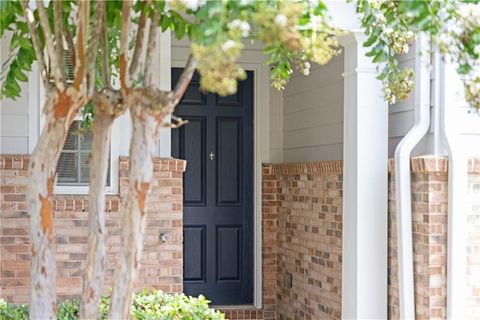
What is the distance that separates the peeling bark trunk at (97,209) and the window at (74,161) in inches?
115

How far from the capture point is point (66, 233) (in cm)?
726

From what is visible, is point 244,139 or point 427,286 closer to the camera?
point 427,286

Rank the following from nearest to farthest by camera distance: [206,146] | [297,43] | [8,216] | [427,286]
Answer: [297,43] → [427,286] → [8,216] → [206,146]

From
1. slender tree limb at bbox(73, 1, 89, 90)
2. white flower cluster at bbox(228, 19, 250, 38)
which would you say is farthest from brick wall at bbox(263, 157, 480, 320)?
white flower cluster at bbox(228, 19, 250, 38)

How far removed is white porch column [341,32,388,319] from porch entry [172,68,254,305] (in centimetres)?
266

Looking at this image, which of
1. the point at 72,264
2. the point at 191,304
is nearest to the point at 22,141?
the point at 72,264

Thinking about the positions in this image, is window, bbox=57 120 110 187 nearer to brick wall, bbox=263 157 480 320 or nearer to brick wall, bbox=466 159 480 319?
brick wall, bbox=263 157 480 320

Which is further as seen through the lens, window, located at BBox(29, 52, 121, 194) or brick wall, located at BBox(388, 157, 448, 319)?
window, located at BBox(29, 52, 121, 194)

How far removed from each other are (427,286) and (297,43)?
292 cm

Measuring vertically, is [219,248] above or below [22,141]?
below

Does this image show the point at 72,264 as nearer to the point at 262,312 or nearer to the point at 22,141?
the point at 22,141

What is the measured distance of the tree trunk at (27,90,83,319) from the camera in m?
4.38

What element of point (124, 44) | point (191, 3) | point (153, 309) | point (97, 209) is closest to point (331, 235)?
point (153, 309)

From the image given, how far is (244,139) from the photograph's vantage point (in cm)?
945
